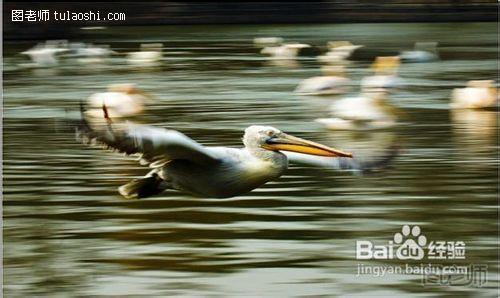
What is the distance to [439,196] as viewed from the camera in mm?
7609

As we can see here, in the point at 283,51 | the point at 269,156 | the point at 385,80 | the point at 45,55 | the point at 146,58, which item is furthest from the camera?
the point at 283,51

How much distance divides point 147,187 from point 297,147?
0.74m

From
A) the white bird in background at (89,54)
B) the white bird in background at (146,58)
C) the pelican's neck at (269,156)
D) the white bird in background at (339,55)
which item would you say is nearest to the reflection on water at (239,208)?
the pelican's neck at (269,156)

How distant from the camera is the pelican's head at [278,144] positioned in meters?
6.91

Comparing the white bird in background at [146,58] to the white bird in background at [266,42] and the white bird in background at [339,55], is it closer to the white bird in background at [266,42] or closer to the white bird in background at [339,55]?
the white bird in background at [339,55]

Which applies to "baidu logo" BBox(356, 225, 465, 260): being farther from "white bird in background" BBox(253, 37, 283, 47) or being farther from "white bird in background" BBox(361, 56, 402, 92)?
"white bird in background" BBox(253, 37, 283, 47)

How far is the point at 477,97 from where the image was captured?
37.6 feet

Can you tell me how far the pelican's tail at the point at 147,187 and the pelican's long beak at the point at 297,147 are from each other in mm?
559

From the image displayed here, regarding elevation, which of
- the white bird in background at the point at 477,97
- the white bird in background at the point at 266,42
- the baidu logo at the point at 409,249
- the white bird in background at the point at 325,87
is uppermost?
the white bird in background at the point at 266,42

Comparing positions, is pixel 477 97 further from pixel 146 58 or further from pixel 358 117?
pixel 146 58

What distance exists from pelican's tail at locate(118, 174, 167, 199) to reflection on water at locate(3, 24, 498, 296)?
193 millimetres

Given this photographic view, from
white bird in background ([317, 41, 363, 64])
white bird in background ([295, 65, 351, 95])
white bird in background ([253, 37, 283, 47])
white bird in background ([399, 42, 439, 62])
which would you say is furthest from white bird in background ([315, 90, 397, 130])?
white bird in background ([253, 37, 283, 47])

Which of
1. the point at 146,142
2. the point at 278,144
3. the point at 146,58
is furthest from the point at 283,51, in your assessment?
the point at 146,142

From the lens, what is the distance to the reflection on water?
5941mm
